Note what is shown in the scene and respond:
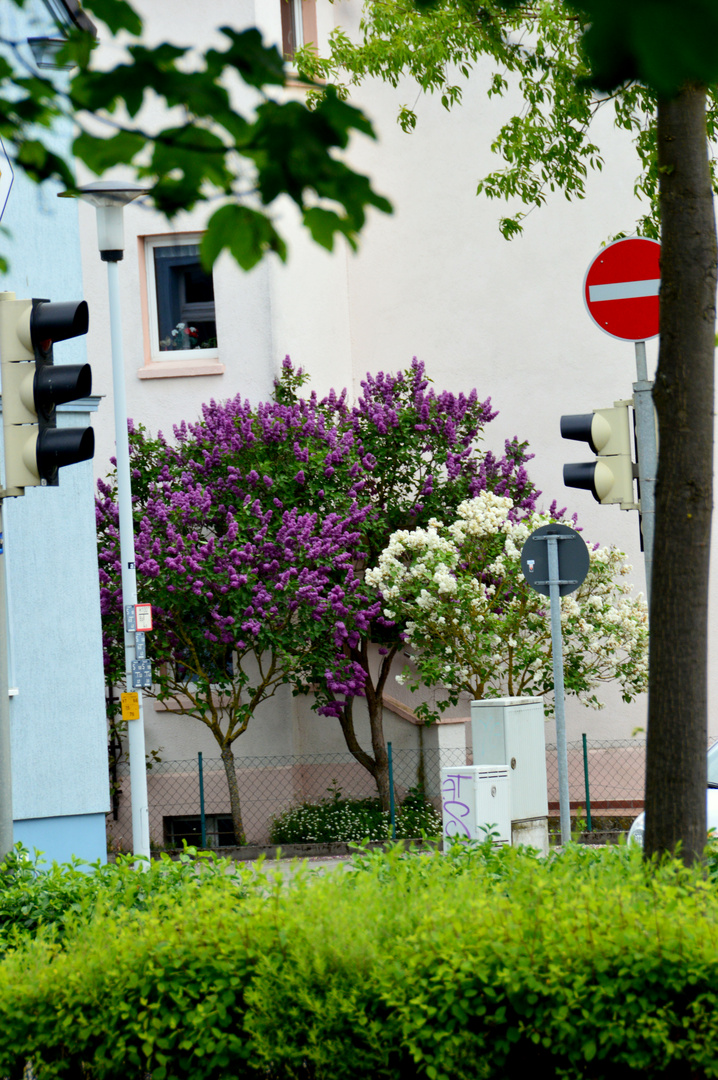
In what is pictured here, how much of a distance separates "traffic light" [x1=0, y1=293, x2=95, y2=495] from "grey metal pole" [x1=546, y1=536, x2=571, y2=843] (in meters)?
3.29

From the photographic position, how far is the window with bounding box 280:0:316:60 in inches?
749

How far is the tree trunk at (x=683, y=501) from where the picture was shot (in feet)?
15.4

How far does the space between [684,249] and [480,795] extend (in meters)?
5.81

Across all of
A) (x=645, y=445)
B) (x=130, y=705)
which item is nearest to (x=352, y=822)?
(x=130, y=705)

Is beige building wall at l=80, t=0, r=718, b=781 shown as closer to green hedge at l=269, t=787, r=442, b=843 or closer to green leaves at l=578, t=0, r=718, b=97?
green hedge at l=269, t=787, r=442, b=843

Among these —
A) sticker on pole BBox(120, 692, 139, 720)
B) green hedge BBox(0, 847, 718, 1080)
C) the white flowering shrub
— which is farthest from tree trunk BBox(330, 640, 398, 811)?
green hedge BBox(0, 847, 718, 1080)

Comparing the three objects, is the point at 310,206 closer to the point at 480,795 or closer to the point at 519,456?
the point at 480,795

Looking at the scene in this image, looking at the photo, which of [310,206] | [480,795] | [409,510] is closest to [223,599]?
[409,510]

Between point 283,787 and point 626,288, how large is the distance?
11.0 m

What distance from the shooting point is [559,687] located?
838 centimetres

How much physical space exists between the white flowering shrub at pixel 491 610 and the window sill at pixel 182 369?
3.79 metres

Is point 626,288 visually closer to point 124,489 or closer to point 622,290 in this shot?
point 622,290

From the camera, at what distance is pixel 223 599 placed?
14914mm

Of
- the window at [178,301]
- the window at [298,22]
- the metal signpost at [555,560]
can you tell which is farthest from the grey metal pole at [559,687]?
the window at [298,22]
